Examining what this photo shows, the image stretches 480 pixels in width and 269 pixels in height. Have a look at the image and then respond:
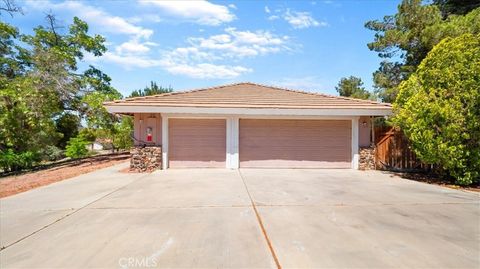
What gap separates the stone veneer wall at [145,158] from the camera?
10.4 meters

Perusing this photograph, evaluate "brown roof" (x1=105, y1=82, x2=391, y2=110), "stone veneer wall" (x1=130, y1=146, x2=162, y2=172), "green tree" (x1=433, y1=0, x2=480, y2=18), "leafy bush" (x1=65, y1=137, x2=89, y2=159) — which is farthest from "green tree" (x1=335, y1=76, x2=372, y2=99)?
"leafy bush" (x1=65, y1=137, x2=89, y2=159)

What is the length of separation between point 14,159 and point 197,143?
11658 millimetres

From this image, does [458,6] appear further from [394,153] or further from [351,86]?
[351,86]

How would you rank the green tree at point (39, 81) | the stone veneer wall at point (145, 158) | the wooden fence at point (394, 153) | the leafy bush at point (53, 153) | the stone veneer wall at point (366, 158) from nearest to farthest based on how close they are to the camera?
the stone veneer wall at point (145, 158) → the wooden fence at point (394, 153) → the stone veneer wall at point (366, 158) → the green tree at point (39, 81) → the leafy bush at point (53, 153)

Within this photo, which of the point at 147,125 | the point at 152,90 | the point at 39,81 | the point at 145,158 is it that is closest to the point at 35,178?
the point at 145,158

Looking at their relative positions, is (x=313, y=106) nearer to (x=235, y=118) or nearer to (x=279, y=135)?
(x=279, y=135)

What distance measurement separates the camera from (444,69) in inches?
310

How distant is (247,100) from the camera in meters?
11.2

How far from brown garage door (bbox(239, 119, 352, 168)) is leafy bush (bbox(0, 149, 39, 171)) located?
13221mm

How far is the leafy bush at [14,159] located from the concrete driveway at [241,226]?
10073mm

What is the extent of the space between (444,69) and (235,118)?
6996mm

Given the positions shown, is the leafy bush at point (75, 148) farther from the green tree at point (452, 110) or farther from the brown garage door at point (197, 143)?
the green tree at point (452, 110)

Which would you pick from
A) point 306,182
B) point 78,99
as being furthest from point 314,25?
point 78,99

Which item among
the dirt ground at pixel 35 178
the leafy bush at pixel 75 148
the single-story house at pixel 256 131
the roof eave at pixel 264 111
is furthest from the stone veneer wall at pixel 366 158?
the leafy bush at pixel 75 148
